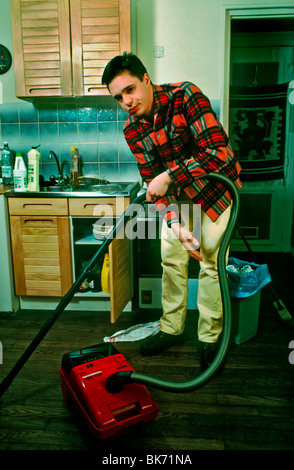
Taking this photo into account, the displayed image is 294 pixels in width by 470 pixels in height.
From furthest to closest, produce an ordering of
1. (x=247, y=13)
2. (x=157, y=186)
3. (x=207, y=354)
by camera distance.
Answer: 1. (x=247, y=13)
2. (x=207, y=354)
3. (x=157, y=186)

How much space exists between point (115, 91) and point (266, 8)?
1673 mm

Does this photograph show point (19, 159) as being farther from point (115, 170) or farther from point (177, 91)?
point (177, 91)

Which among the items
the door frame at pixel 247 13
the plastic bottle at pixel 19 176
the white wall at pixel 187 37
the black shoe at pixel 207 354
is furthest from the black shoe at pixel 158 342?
the door frame at pixel 247 13

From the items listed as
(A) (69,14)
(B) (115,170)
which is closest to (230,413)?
(B) (115,170)

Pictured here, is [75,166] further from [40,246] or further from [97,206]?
[40,246]

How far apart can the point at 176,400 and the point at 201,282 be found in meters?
0.54

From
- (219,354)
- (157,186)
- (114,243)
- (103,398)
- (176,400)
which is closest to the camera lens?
(219,354)

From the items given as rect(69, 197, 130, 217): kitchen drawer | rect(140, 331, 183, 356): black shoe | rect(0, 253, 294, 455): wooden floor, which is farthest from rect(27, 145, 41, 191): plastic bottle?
rect(140, 331, 183, 356): black shoe

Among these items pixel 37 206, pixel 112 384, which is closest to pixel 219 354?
pixel 112 384

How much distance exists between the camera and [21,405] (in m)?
1.44

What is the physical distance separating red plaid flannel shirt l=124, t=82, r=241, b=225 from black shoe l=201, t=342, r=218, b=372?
0.63 meters

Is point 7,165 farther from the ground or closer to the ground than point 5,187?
farther from the ground

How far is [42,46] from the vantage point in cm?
226

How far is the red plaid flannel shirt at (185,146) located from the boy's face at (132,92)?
0.16 ft
